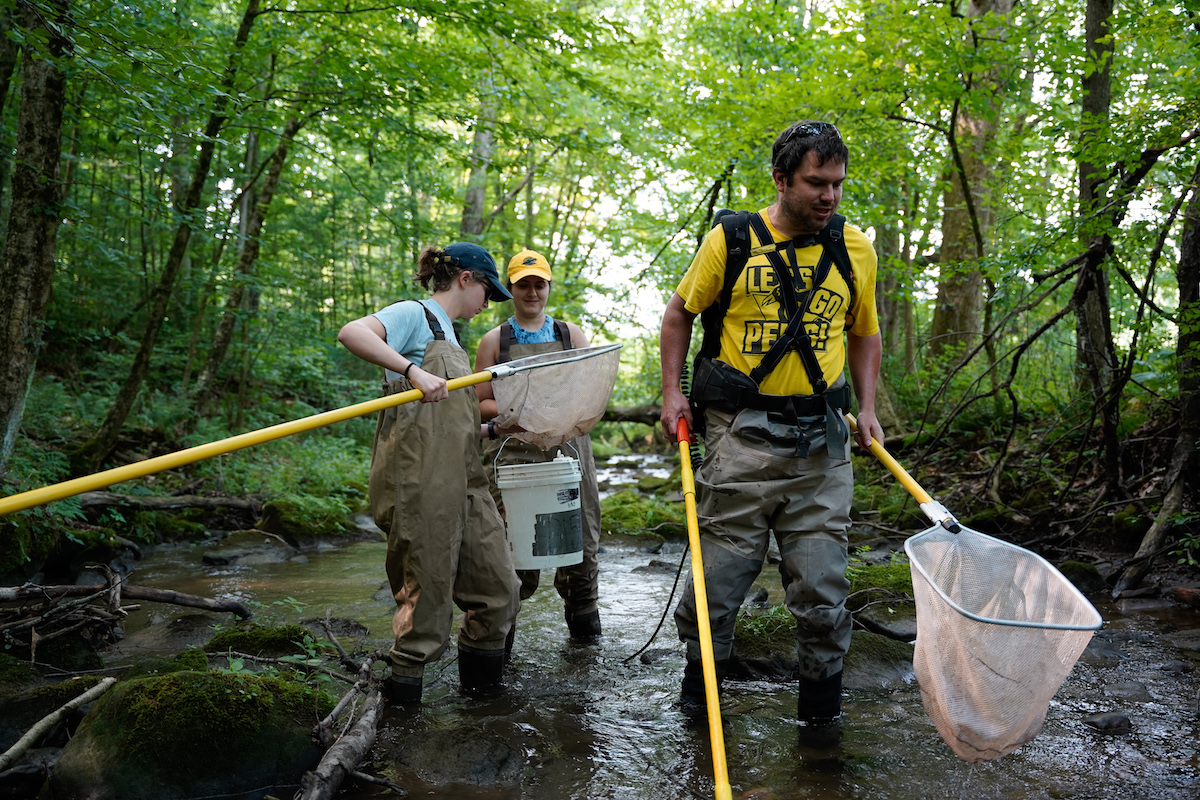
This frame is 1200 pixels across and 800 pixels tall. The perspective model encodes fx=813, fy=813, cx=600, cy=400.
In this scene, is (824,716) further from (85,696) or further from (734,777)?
(85,696)

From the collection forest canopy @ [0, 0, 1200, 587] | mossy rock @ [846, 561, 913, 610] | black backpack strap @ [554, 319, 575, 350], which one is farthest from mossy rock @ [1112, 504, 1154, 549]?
black backpack strap @ [554, 319, 575, 350]

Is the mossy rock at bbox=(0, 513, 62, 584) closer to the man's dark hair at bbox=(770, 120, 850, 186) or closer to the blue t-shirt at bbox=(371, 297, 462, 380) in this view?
the blue t-shirt at bbox=(371, 297, 462, 380)

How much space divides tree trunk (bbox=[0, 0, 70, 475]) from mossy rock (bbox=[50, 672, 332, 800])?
392cm

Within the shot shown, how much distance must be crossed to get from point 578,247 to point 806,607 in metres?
17.7

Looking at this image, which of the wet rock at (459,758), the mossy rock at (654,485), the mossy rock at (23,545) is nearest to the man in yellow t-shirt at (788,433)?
the wet rock at (459,758)

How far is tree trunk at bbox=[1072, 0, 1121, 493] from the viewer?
188 inches

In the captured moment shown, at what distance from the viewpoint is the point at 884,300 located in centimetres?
1320

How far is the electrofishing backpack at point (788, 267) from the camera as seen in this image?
9.94ft

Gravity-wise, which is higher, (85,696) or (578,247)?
Answer: (578,247)

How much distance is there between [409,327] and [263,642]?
170 centimetres

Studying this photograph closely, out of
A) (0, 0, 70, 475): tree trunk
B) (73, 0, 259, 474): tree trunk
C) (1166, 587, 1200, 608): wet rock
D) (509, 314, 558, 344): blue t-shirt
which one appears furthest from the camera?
(73, 0, 259, 474): tree trunk

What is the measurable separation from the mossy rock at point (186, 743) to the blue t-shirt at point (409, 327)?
1.30 m

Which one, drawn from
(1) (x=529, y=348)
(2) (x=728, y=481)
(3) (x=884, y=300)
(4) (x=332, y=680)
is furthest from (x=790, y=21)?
(4) (x=332, y=680)

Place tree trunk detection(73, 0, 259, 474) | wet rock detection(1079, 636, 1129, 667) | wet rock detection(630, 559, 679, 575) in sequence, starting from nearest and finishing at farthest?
wet rock detection(1079, 636, 1129, 667)
wet rock detection(630, 559, 679, 575)
tree trunk detection(73, 0, 259, 474)
